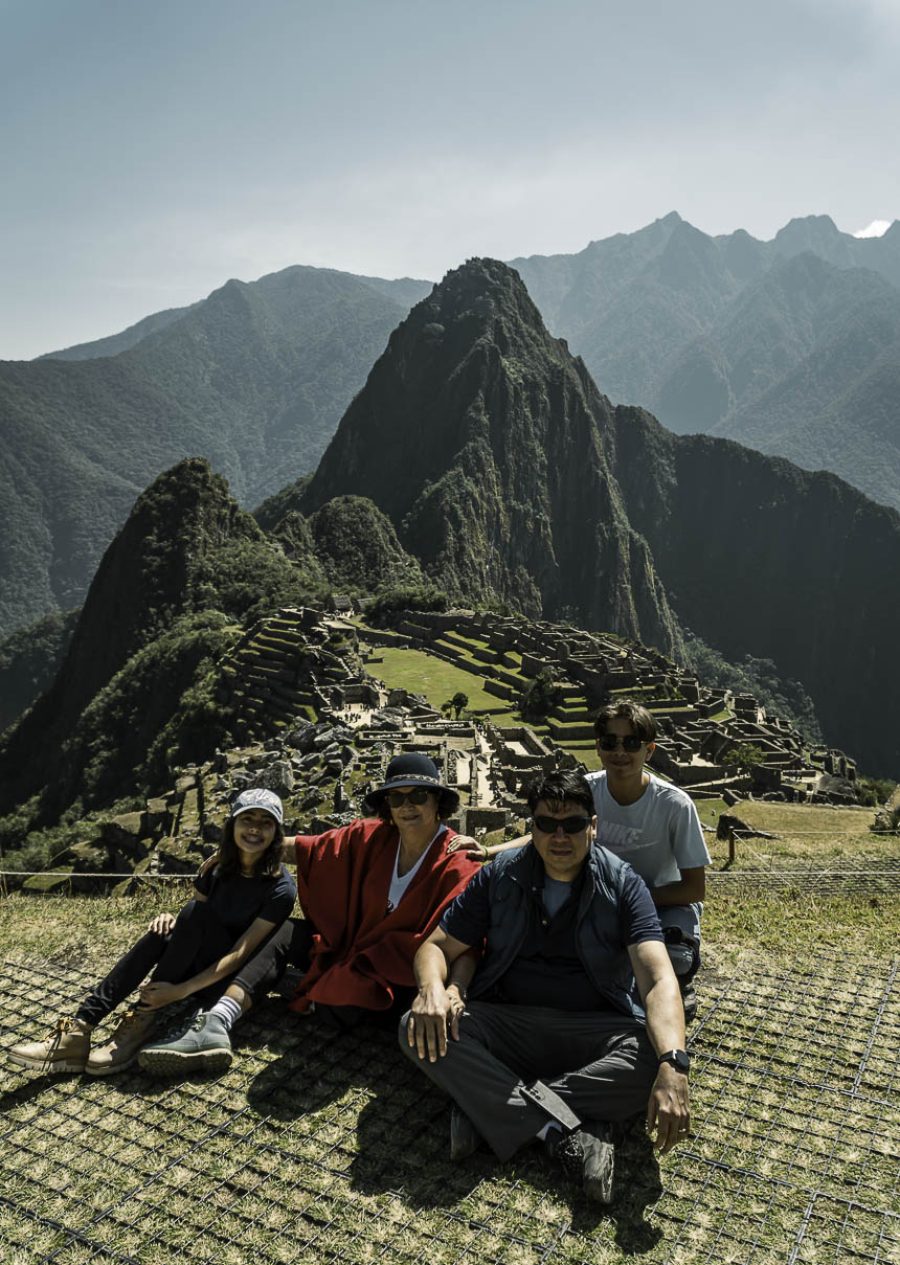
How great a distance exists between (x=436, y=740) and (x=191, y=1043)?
22.0m

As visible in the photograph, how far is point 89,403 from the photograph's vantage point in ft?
554

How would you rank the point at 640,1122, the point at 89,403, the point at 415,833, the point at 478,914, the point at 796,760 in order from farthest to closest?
the point at 89,403
the point at 796,760
the point at 415,833
the point at 478,914
the point at 640,1122

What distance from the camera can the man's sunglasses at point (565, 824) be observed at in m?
3.73

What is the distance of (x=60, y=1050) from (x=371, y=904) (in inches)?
57.4

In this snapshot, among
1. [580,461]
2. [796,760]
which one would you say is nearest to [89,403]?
[580,461]

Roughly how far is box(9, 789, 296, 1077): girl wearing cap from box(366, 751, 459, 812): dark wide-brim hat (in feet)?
1.70

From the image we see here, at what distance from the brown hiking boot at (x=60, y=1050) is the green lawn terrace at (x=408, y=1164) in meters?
0.10

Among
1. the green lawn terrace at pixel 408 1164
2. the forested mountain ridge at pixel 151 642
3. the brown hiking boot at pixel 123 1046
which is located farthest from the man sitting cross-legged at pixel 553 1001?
the forested mountain ridge at pixel 151 642

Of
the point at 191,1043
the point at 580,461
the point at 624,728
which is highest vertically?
the point at 580,461

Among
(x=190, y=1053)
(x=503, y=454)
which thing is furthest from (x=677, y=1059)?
(x=503, y=454)

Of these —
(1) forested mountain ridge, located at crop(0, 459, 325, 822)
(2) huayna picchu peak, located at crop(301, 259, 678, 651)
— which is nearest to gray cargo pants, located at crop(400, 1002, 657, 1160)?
(1) forested mountain ridge, located at crop(0, 459, 325, 822)

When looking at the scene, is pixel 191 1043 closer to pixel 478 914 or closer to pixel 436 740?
pixel 478 914

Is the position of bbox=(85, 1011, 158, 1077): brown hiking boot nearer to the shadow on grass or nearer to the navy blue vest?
the shadow on grass

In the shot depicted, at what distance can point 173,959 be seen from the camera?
4285mm
